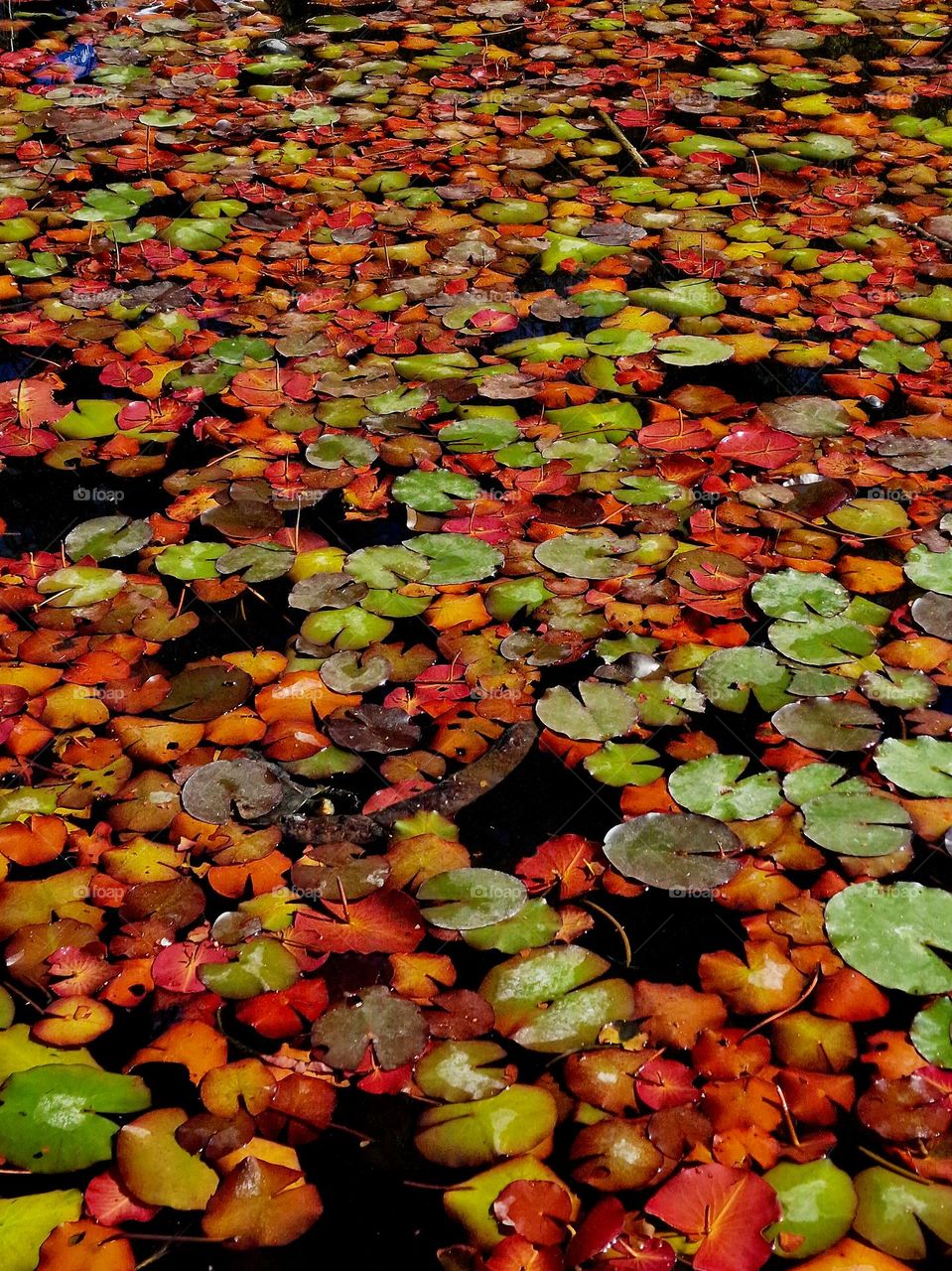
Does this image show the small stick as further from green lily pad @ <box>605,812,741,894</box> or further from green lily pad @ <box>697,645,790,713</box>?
green lily pad @ <box>605,812,741,894</box>

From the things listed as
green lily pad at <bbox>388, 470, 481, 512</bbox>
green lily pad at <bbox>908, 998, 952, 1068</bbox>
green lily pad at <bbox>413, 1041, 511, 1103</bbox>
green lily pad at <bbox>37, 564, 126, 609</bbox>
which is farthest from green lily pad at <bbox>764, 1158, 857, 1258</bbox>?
green lily pad at <bbox>37, 564, 126, 609</bbox>

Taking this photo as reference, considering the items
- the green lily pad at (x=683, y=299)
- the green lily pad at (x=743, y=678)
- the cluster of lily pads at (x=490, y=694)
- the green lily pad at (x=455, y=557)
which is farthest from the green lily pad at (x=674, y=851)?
the green lily pad at (x=683, y=299)

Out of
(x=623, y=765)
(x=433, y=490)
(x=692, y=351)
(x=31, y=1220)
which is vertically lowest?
(x=31, y=1220)

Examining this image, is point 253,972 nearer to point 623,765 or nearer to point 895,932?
point 623,765

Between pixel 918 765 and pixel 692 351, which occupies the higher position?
pixel 692 351

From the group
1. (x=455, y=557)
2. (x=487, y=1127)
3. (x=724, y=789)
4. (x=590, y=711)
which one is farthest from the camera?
(x=455, y=557)

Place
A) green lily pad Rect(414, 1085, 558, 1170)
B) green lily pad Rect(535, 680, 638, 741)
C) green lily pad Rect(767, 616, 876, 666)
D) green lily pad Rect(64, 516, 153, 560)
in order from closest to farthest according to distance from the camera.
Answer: green lily pad Rect(414, 1085, 558, 1170) → green lily pad Rect(535, 680, 638, 741) → green lily pad Rect(767, 616, 876, 666) → green lily pad Rect(64, 516, 153, 560)

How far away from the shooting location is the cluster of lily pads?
1.52 metres

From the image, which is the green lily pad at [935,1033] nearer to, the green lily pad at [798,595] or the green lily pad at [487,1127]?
the green lily pad at [487,1127]

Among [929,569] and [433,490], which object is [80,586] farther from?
[929,569]

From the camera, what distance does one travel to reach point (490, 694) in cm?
217

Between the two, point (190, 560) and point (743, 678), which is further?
point (190, 560)
